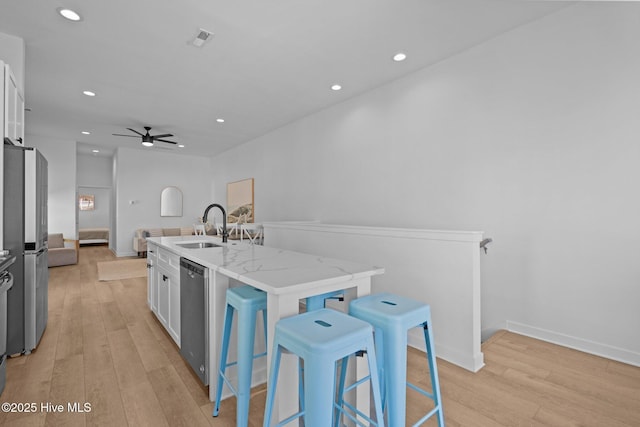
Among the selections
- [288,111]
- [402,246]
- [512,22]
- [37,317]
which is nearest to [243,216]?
[288,111]

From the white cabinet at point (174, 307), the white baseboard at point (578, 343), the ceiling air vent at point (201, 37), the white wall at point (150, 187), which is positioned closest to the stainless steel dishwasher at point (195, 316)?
the white cabinet at point (174, 307)

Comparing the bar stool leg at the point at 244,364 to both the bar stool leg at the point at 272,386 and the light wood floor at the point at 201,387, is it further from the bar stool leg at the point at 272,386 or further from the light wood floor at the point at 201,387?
the bar stool leg at the point at 272,386

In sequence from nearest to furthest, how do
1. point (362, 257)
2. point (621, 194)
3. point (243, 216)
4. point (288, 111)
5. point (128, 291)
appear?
point (621, 194), point (362, 257), point (128, 291), point (288, 111), point (243, 216)

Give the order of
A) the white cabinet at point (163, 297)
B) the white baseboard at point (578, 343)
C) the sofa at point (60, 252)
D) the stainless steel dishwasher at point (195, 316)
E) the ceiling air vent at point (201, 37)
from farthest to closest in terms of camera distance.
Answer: the sofa at point (60, 252)
the ceiling air vent at point (201, 37)
the white cabinet at point (163, 297)
the white baseboard at point (578, 343)
the stainless steel dishwasher at point (195, 316)

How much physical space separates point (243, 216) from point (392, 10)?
18.4 feet

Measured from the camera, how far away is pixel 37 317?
2.67 meters

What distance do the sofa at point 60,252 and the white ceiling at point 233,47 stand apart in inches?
114

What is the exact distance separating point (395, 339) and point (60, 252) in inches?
309

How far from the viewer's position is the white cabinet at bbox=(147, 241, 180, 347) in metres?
2.49

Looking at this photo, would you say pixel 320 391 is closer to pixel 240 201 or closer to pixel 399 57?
pixel 399 57

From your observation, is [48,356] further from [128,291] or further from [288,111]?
[288,111]

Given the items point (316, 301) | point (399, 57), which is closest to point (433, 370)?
point (316, 301)

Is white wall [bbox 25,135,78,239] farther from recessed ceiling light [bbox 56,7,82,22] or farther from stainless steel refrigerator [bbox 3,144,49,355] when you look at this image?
recessed ceiling light [bbox 56,7,82,22]

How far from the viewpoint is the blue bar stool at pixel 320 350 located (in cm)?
104
